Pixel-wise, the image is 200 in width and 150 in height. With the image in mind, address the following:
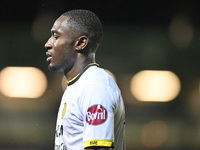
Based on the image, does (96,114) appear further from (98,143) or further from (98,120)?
(98,143)

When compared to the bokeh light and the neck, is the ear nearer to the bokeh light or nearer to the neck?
the neck

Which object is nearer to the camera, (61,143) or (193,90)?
(61,143)

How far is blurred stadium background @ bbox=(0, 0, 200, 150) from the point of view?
6285 millimetres

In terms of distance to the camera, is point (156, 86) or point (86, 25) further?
point (156, 86)

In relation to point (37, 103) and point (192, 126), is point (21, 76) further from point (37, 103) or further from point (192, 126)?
point (192, 126)

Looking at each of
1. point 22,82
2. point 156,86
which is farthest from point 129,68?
point 22,82

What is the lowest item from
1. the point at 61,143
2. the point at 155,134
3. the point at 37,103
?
the point at 61,143

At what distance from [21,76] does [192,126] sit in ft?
10.0

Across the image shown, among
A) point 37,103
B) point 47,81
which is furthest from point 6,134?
point 47,81

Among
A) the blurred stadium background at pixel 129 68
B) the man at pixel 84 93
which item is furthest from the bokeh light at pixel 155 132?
the man at pixel 84 93

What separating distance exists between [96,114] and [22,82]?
4975mm

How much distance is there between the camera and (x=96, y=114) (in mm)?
1978

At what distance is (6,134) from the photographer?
6.34 meters

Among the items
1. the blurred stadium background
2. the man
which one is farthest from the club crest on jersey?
the blurred stadium background
